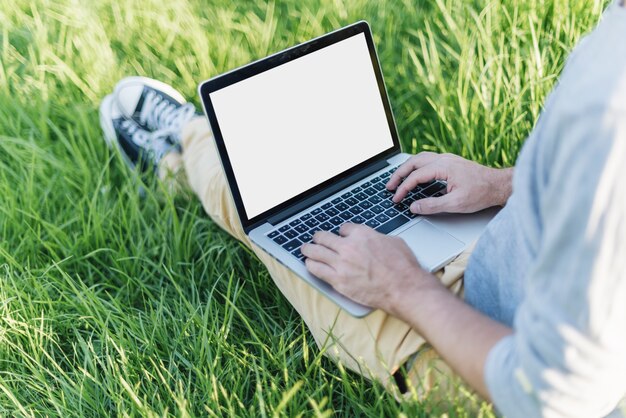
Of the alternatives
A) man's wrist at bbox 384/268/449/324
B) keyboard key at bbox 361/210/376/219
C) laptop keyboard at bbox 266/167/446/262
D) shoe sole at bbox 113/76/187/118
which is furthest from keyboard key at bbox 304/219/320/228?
shoe sole at bbox 113/76/187/118

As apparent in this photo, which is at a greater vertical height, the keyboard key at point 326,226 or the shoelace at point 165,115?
the shoelace at point 165,115

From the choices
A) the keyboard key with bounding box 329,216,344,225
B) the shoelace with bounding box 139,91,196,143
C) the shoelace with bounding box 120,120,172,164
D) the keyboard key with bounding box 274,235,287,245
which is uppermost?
the shoelace with bounding box 139,91,196,143

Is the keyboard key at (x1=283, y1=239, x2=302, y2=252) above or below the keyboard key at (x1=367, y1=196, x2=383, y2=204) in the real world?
above

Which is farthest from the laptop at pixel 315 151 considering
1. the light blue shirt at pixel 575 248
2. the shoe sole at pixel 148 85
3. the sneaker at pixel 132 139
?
the shoe sole at pixel 148 85

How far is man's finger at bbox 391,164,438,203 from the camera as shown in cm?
147

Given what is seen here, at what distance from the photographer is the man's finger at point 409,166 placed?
4.95 ft

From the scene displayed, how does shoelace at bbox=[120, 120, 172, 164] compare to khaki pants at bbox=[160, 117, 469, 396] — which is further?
shoelace at bbox=[120, 120, 172, 164]

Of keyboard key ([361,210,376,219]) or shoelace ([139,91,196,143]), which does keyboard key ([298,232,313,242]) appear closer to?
keyboard key ([361,210,376,219])

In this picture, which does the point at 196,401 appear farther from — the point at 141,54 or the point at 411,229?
the point at 141,54

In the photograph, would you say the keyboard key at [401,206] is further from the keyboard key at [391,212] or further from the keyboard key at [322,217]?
the keyboard key at [322,217]

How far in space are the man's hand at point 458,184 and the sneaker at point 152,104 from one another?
2.95ft

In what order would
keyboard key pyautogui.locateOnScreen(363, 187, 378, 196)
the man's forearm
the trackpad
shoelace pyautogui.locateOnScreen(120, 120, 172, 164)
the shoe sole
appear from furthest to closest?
the shoe sole → shoelace pyautogui.locateOnScreen(120, 120, 172, 164) → keyboard key pyautogui.locateOnScreen(363, 187, 378, 196) → the trackpad → the man's forearm

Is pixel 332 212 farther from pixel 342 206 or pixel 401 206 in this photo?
pixel 401 206

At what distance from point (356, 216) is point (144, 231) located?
72cm
